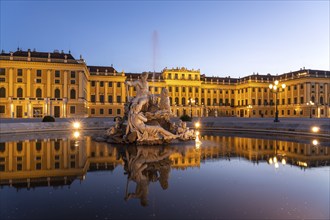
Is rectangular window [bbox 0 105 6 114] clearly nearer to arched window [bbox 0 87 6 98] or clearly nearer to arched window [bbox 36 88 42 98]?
arched window [bbox 0 87 6 98]

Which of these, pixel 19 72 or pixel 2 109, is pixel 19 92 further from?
pixel 2 109

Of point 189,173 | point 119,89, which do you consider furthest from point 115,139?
point 119,89

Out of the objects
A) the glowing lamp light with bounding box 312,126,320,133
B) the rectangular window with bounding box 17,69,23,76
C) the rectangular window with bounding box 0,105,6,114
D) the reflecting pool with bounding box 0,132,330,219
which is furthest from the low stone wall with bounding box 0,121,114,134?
the rectangular window with bounding box 17,69,23,76

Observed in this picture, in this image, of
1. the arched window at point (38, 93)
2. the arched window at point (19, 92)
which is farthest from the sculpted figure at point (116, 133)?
the arched window at point (19, 92)

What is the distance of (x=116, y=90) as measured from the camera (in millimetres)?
73188

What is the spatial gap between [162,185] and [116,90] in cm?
6854

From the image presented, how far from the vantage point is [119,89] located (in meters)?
73.4

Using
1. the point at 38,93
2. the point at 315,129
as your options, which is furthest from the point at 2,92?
the point at 315,129

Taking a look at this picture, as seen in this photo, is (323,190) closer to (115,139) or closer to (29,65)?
(115,139)

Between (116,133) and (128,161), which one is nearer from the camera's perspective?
(128,161)

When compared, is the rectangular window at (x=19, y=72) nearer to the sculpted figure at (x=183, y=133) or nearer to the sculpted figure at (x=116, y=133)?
the sculpted figure at (x=116, y=133)

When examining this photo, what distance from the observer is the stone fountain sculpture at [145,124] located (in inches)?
487

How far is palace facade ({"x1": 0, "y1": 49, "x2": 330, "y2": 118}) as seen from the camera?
5234cm

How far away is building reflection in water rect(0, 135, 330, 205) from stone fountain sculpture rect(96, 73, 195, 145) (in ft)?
3.27
